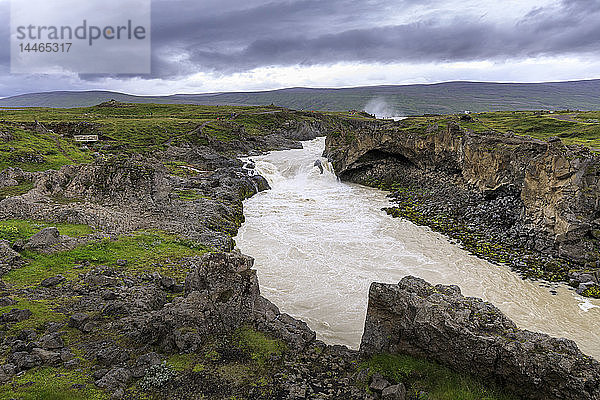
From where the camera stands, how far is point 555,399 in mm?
10367

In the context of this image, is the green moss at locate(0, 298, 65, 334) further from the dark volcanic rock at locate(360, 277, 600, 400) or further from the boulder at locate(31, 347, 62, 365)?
the dark volcanic rock at locate(360, 277, 600, 400)

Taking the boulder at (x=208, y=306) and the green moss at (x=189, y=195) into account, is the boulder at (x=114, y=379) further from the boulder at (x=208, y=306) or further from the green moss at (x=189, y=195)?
the green moss at (x=189, y=195)

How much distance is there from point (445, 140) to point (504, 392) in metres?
39.3

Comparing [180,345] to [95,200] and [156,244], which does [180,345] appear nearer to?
[156,244]

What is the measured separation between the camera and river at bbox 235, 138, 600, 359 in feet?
63.9

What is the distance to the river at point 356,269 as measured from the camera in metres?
19.5

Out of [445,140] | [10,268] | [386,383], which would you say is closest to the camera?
[386,383]

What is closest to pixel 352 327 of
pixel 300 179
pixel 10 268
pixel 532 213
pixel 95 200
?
pixel 10 268

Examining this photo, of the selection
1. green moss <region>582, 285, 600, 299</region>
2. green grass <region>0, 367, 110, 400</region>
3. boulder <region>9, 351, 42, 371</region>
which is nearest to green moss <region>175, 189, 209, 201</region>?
boulder <region>9, 351, 42, 371</region>

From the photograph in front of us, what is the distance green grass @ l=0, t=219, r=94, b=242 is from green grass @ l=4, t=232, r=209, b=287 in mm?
2130

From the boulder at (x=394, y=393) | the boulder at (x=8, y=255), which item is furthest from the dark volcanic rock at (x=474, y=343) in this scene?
the boulder at (x=8, y=255)

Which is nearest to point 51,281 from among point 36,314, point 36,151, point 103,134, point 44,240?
point 36,314

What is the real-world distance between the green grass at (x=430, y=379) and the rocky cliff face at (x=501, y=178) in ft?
62.3

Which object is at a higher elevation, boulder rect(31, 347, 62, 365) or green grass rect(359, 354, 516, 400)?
boulder rect(31, 347, 62, 365)
